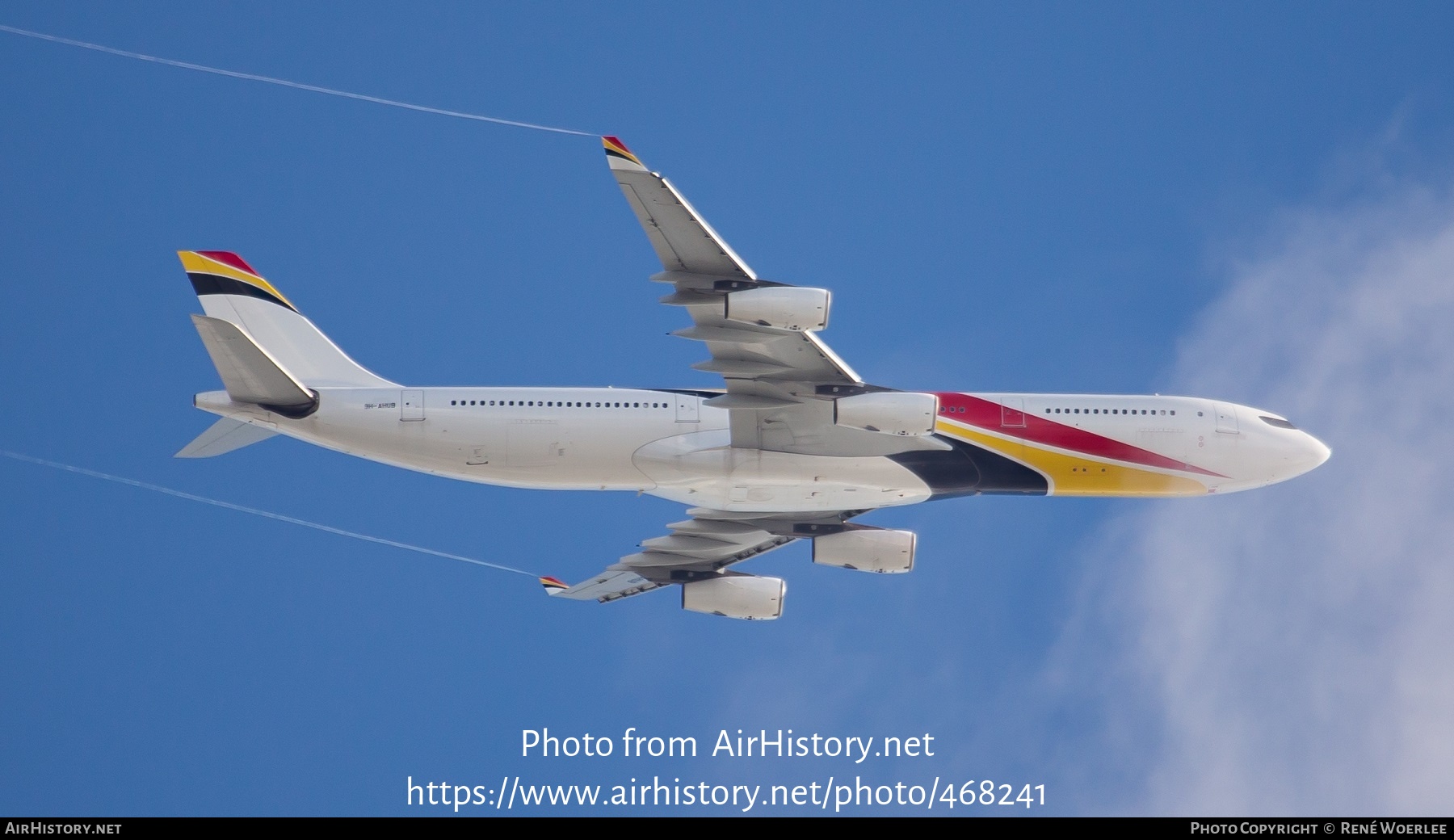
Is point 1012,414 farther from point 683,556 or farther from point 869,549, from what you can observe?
point 683,556

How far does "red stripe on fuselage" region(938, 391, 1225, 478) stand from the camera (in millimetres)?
35594

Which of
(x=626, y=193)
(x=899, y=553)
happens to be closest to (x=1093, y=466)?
(x=899, y=553)

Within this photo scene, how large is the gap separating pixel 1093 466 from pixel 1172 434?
228 centimetres

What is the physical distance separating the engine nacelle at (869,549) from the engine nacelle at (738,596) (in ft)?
7.36

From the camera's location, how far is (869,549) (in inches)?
1526

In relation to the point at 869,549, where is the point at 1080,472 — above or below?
above

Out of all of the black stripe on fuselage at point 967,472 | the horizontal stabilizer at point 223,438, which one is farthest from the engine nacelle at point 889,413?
the horizontal stabilizer at point 223,438

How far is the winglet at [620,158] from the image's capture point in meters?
27.4

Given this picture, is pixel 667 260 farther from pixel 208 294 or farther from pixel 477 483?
pixel 208 294

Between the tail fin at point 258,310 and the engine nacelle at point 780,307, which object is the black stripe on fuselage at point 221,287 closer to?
the tail fin at point 258,310

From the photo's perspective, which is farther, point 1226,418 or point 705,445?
point 1226,418

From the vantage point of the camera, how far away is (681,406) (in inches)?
1384

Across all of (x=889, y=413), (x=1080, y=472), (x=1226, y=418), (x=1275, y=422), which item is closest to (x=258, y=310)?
(x=889, y=413)

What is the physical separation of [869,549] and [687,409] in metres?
7.08
